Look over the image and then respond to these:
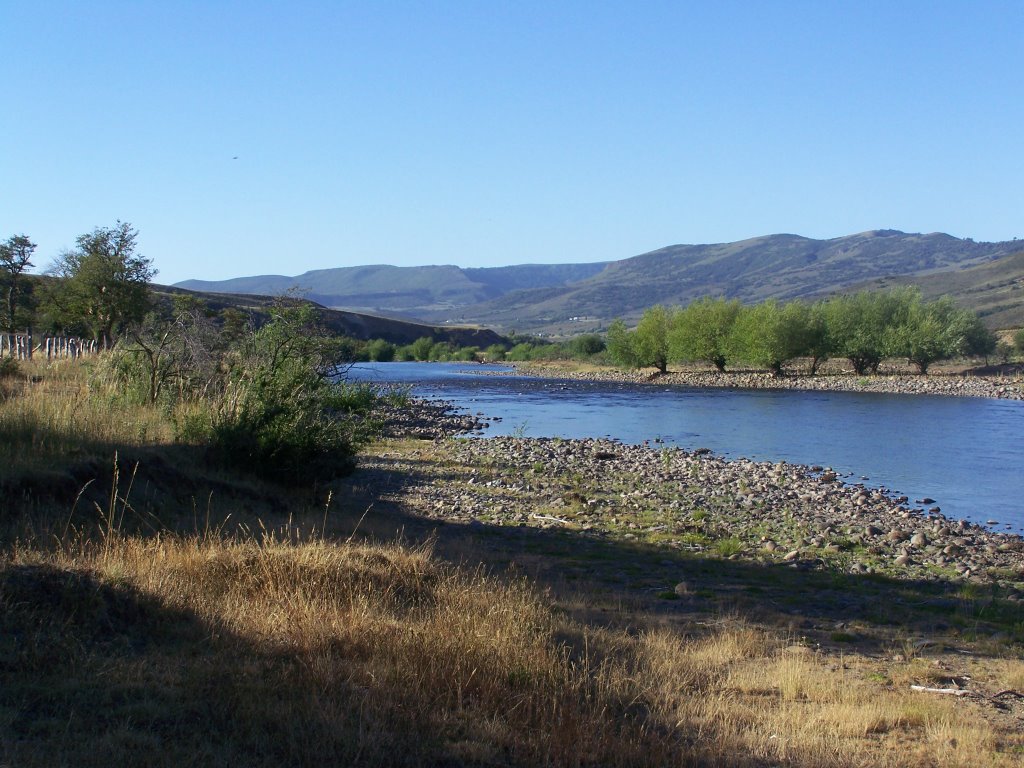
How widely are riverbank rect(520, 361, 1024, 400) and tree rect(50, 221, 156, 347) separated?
169 ft

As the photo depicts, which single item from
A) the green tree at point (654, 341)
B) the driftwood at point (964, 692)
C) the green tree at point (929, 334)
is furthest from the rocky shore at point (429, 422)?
the green tree at point (654, 341)

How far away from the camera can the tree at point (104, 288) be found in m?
32.2

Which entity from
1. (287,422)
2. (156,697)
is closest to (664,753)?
(156,697)

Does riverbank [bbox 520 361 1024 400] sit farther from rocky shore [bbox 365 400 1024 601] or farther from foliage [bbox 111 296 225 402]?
foliage [bbox 111 296 225 402]

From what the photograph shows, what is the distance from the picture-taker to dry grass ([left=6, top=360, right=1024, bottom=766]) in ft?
15.3

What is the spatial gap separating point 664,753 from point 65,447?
28.3ft

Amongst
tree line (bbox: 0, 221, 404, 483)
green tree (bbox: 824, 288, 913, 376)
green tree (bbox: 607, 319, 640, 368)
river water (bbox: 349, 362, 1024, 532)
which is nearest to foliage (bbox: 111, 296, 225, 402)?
tree line (bbox: 0, 221, 404, 483)

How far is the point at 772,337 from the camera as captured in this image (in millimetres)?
79312

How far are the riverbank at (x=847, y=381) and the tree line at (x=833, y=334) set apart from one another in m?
2.11

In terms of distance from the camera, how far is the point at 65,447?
10.7m

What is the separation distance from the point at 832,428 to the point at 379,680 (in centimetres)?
3775

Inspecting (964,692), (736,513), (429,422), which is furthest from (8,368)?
(429,422)

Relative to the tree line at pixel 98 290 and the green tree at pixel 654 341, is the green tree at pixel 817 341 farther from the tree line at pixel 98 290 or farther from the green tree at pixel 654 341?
the tree line at pixel 98 290

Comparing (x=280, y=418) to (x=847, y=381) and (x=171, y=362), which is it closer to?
(x=171, y=362)
